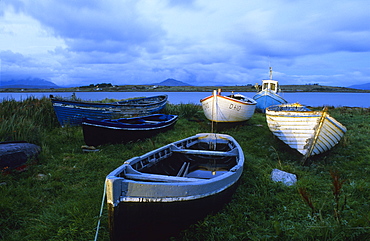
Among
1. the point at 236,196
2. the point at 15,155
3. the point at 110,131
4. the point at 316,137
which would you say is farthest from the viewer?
the point at 110,131

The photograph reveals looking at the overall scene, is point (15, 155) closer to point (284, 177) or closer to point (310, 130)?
point (284, 177)

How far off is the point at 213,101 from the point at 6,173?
879 centimetres

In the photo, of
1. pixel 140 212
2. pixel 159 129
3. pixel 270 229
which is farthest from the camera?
pixel 159 129

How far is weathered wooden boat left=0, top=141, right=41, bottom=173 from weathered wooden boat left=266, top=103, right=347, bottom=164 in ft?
27.1

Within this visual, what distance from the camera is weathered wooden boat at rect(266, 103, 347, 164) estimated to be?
22.9 ft

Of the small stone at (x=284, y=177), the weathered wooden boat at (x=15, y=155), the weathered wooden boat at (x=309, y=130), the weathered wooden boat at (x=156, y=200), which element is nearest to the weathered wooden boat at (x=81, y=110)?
the weathered wooden boat at (x=15, y=155)

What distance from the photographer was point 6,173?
6.05 metres

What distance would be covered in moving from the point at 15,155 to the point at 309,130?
28.7 ft

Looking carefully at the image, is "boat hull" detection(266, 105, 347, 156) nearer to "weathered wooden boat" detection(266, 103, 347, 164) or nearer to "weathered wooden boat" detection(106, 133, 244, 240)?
"weathered wooden boat" detection(266, 103, 347, 164)

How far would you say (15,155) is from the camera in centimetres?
641

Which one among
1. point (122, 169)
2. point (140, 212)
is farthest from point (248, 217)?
point (122, 169)

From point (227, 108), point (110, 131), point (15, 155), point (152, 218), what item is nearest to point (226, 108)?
point (227, 108)

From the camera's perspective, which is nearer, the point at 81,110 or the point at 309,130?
the point at 309,130

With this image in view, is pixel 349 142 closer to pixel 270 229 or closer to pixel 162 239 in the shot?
pixel 270 229
